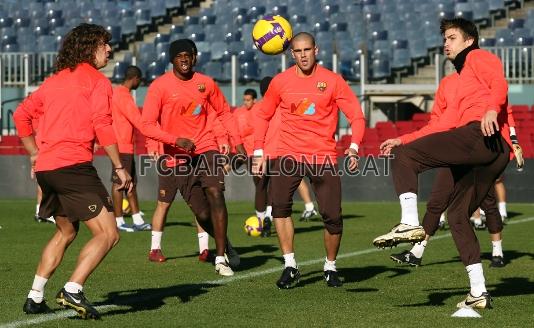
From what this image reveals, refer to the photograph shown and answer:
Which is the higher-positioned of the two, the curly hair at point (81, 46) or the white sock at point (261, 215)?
the curly hair at point (81, 46)

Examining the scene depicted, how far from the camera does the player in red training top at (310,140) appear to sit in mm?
10773

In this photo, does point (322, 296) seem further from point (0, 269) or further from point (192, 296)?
point (0, 269)

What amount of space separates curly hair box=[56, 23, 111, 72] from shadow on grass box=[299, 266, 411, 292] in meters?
3.27

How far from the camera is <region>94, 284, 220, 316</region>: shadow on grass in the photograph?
30.6ft

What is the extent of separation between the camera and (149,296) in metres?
10.0

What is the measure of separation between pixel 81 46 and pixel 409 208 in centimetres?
264

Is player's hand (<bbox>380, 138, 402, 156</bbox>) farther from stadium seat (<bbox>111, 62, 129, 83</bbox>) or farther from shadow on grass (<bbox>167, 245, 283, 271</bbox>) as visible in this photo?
stadium seat (<bbox>111, 62, 129, 83</bbox>)

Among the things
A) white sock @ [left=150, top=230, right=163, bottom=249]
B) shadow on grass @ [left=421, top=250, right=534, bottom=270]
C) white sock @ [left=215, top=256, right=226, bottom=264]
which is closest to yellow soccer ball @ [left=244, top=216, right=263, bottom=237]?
white sock @ [left=150, top=230, right=163, bottom=249]

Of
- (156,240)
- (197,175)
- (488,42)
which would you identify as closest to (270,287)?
(197,175)

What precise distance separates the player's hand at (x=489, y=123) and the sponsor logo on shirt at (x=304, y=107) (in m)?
2.53

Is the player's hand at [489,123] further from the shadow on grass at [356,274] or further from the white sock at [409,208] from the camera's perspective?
the shadow on grass at [356,274]

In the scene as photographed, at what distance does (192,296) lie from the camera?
1001 cm

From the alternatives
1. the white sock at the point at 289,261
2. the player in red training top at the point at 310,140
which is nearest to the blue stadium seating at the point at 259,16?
the player in red training top at the point at 310,140

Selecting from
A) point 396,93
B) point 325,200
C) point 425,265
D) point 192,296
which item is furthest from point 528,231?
point 396,93
